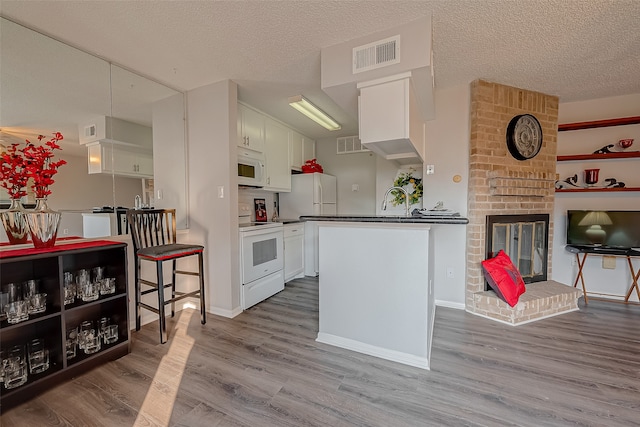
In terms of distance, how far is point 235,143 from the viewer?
279 cm

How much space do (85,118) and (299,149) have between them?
2905 mm

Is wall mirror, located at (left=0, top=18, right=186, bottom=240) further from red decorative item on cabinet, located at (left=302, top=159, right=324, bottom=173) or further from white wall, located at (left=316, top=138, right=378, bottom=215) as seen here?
white wall, located at (left=316, top=138, right=378, bottom=215)

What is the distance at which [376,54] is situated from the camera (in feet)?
6.60

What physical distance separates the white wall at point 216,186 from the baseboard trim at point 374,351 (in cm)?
113

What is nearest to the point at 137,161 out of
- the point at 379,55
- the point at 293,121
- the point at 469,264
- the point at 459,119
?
the point at 293,121

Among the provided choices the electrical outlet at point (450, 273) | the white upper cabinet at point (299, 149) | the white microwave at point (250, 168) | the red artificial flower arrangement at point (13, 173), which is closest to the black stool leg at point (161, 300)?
the red artificial flower arrangement at point (13, 173)

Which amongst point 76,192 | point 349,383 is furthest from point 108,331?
point 349,383

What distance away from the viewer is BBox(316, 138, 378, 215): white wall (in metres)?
4.75

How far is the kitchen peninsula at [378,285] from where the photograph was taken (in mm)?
1868

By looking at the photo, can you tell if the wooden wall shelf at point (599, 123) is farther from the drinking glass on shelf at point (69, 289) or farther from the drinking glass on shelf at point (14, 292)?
the drinking glass on shelf at point (14, 292)

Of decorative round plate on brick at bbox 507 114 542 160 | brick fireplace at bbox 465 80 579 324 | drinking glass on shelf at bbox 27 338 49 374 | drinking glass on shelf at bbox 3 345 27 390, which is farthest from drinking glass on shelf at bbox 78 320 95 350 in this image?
decorative round plate on brick at bbox 507 114 542 160

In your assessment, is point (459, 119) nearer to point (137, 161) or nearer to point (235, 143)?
point (235, 143)

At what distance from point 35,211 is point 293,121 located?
3.10m

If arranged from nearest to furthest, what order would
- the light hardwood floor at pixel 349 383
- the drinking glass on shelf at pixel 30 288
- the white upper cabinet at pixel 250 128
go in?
the light hardwood floor at pixel 349 383, the drinking glass on shelf at pixel 30 288, the white upper cabinet at pixel 250 128
